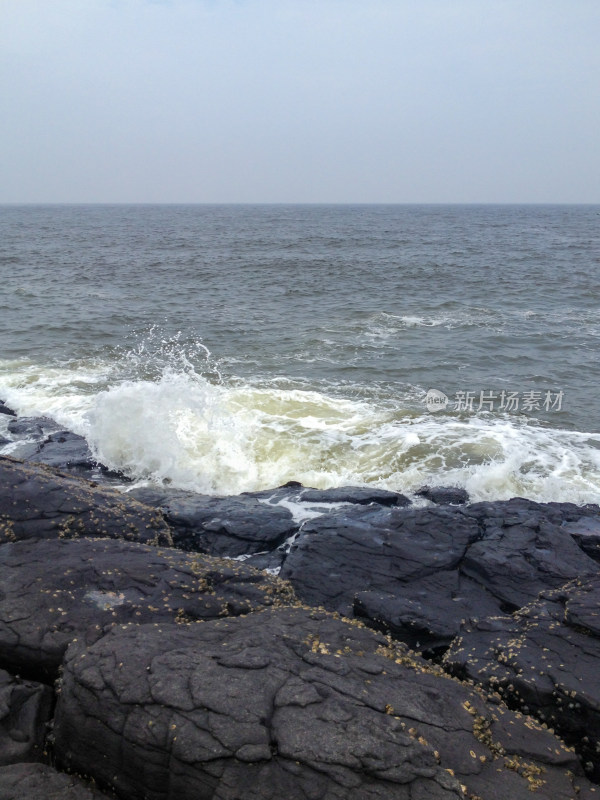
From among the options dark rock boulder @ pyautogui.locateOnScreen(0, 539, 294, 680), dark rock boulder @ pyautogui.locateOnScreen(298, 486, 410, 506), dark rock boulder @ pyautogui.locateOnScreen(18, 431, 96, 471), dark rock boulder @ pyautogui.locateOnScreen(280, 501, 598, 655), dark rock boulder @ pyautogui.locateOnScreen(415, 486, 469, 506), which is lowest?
dark rock boulder @ pyautogui.locateOnScreen(415, 486, 469, 506)

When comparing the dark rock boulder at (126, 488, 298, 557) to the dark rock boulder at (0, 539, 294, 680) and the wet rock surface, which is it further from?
the dark rock boulder at (0, 539, 294, 680)

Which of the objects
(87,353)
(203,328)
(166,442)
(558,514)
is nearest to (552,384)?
(558,514)

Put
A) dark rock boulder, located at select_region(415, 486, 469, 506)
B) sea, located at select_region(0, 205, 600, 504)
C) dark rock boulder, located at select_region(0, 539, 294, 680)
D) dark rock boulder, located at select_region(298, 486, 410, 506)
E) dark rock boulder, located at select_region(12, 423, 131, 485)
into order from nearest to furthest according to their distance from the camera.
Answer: dark rock boulder, located at select_region(0, 539, 294, 680) → dark rock boulder, located at select_region(298, 486, 410, 506) → dark rock boulder, located at select_region(415, 486, 469, 506) → dark rock boulder, located at select_region(12, 423, 131, 485) → sea, located at select_region(0, 205, 600, 504)

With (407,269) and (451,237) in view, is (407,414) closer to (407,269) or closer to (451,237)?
(407,269)

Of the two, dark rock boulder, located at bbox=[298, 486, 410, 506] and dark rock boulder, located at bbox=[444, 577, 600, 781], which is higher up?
→ dark rock boulder, located at bbox=[444, 577, 600, 781]

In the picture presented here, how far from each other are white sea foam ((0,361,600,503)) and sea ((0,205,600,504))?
0.05 meters

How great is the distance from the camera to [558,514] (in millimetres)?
8852

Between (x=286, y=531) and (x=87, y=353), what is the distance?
13664 millimetres

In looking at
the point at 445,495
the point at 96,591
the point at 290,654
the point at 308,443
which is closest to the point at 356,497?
the point at 445,495

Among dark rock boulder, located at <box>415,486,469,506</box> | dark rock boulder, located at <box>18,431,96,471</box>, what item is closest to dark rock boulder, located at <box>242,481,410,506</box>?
dark rock boulder, located at <box>415,486,469,506</box>

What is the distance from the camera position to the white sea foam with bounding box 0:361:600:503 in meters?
11.2

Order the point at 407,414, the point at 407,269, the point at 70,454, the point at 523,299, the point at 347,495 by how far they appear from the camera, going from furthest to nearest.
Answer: the point at 407,269
the point at 523,299
the point at 407,414
the point at 70,454
the point at 347,495

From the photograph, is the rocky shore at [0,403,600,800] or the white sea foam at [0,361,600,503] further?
the white sea foam at [0,361,600,503]

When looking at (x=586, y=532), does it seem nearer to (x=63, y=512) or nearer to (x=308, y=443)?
(x=308, y=443)
